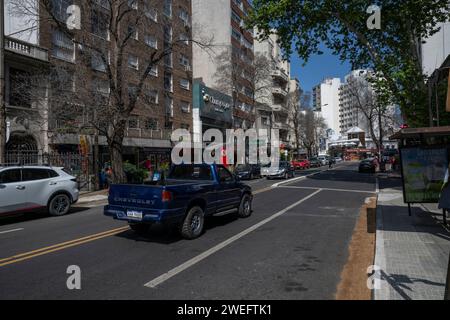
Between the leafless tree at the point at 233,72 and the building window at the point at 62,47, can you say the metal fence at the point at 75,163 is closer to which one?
the building window at the point at 62,47

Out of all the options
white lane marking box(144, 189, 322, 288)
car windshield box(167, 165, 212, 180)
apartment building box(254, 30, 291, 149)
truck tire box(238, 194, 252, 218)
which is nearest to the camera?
white lane marking box(144, 189, 322, 288)

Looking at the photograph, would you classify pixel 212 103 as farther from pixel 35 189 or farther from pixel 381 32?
pixel 35 189

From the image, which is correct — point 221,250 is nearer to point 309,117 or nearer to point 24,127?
point 24,127

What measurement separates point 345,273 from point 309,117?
69.0 meters

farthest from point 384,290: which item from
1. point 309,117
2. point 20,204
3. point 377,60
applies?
point 309,117

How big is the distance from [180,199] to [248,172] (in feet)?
67.6

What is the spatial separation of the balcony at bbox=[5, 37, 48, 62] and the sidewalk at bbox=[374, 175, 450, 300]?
2030cm

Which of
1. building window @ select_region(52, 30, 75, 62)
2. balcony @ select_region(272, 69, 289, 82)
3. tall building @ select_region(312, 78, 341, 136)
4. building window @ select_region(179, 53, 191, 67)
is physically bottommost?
building window @ select_region(52, 30, 75, 62)

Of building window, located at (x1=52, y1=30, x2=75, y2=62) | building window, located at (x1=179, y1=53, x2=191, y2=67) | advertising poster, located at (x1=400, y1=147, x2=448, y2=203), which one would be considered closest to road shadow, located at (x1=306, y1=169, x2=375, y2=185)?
advertising poster, located at (x1=400, y1=147, x2=448, y2=203)

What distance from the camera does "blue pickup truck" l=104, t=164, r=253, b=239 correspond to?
22.4ft

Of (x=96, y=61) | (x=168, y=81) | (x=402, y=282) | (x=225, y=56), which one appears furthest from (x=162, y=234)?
(x=225, y=56)

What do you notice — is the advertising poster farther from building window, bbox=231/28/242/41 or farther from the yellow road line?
building window, bbox=231/28/242/41

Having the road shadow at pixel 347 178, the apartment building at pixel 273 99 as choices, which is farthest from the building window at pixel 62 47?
the apartment building at pixel 273 99

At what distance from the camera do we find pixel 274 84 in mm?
62156
